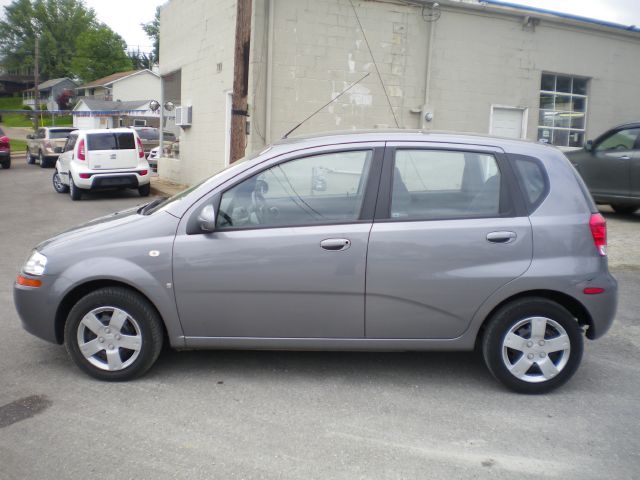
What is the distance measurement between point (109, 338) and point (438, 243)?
2.30m

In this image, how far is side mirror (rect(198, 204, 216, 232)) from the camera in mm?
4270

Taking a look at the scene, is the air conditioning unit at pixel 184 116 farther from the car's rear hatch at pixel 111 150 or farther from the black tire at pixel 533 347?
the black tire at pixel 533 347

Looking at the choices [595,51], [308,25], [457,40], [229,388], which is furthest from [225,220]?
[595,51]

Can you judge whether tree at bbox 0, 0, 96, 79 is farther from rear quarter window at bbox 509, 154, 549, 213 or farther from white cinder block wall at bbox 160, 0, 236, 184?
rear quarter window at bbox 509, 154, 549, 213

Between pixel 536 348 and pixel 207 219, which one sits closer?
pixel 207 219

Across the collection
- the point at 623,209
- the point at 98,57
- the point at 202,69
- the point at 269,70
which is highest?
the point at 98,57

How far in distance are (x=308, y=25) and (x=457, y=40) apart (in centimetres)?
340

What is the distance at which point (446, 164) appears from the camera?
4.50 m

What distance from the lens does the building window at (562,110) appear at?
15367 millimetres

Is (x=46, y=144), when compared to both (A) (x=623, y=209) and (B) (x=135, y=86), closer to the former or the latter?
(A) (x=623, y=209)

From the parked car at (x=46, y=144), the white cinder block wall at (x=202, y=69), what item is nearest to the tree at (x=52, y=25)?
the parked car at (x=46, y=144)

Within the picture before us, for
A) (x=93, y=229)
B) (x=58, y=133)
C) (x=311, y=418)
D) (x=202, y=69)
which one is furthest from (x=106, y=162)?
(x=58, y=133)

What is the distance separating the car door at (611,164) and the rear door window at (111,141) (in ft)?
32.5

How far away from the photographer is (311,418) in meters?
3.98
